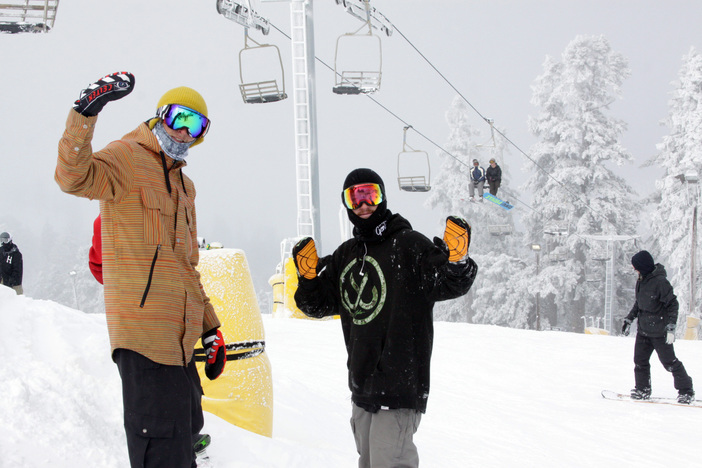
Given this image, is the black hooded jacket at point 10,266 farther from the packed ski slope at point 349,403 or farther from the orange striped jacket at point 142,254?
the orange striped jacket at point 142,254

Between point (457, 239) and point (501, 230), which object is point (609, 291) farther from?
point (457, 239)

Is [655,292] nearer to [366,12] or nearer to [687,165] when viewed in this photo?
[366,12]

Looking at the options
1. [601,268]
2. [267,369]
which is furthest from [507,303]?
[267,369]

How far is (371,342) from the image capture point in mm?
2896

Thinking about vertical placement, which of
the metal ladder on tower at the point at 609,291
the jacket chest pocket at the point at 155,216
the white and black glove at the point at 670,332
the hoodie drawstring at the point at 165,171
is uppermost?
the hoodie drawstring at the point at 165,171

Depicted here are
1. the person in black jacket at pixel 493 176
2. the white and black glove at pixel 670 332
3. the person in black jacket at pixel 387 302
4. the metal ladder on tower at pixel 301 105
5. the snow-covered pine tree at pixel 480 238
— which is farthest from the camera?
the snow-covered pine tree at pixel 480 238

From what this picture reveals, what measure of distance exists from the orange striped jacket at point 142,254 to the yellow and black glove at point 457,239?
1.13m

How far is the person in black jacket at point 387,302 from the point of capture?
280 centimetres

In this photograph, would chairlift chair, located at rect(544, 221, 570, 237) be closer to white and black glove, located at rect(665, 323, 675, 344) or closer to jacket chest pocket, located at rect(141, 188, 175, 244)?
white and black glove, located at rect(665, 323, 675, 344)

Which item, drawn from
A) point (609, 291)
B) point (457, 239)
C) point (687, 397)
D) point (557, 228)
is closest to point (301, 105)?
point (687, 397)

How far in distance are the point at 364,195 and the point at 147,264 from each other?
110 centimetres

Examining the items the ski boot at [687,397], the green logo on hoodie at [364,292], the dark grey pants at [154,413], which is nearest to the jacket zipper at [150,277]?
the dark grey pants at [154,413]

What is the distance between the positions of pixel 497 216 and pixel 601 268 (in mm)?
7530

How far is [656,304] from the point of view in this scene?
7.60 metres
